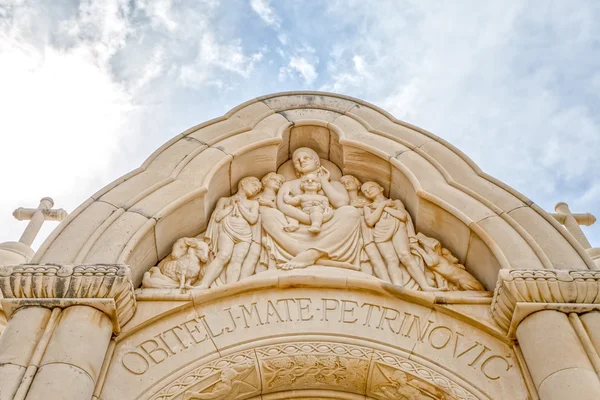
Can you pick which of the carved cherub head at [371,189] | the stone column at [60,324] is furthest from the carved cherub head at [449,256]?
the stone column at [60,324]

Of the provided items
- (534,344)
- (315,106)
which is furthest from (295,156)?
(534,344)

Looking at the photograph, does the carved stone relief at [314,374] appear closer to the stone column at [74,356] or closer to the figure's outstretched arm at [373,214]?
the stone column at [74,356]

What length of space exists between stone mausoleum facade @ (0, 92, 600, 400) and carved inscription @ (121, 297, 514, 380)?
0.02 metres

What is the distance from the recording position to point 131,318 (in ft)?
23.7

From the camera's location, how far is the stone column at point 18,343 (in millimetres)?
5973

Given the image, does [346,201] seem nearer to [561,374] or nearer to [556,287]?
[556,287]

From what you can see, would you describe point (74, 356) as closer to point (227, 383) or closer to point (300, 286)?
point (227, 383)

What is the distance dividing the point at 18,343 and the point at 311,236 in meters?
3.75

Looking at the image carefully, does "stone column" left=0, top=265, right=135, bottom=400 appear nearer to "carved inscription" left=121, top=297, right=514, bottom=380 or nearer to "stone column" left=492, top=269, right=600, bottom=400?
"carved inscription" left=121, top=297, right=514, bottom=380

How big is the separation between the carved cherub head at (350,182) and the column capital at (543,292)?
120 inches

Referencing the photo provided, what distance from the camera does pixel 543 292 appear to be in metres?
6.91

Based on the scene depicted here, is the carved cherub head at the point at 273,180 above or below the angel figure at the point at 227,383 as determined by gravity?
above

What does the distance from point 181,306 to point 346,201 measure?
3.04 metres

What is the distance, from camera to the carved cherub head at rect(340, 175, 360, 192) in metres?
9.66
